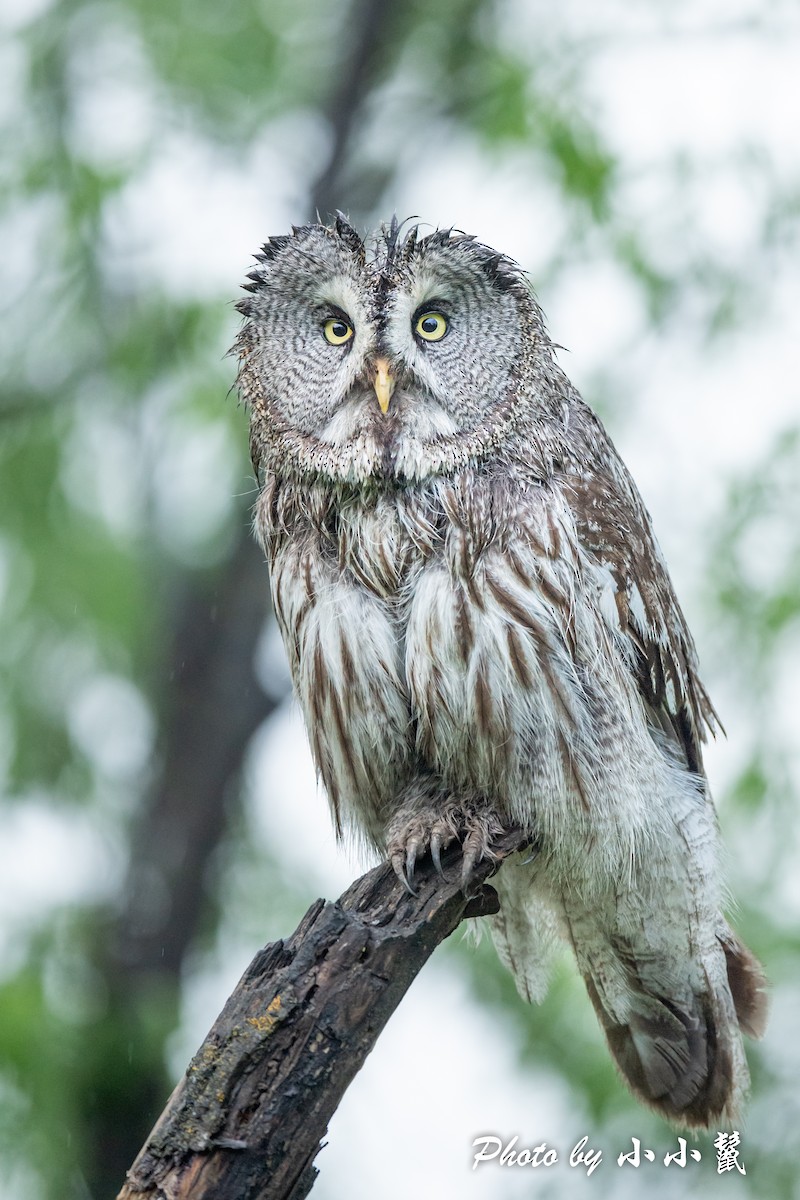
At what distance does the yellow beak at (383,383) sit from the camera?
3779 mm

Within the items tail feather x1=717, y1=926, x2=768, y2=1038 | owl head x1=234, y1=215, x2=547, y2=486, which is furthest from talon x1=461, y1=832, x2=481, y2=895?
tail feather x1=717, y1=926, x2=768, y2=1038

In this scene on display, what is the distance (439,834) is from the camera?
3.65m

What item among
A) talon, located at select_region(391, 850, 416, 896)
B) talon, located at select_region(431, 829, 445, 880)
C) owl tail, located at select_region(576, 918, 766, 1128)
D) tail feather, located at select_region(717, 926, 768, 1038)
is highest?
tail feather, located at select_region(717, 926, 768, 1038)

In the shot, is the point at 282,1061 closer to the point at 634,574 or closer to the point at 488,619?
the point at 488,619

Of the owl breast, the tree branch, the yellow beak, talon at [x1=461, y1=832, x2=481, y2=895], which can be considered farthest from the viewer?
the yellow beak

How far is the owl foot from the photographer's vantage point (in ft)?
11.6

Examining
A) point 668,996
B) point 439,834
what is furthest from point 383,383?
point 668,996

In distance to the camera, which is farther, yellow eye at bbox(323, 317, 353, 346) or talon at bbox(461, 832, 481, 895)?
yellow eye at bbox(323, 317, 353, 346)

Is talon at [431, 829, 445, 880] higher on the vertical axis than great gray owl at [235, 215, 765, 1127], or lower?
lower

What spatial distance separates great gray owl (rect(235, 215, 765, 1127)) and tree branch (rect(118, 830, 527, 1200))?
430 millimetres

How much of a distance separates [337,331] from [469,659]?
3.50ft

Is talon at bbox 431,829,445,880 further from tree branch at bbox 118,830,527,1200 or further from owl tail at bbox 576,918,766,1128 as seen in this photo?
owl tail at bbox 576,918,766,1128

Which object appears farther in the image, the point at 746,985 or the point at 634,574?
the point at 746,985

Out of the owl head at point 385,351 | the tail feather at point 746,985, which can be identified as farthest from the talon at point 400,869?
the tail feather at point 746,985
